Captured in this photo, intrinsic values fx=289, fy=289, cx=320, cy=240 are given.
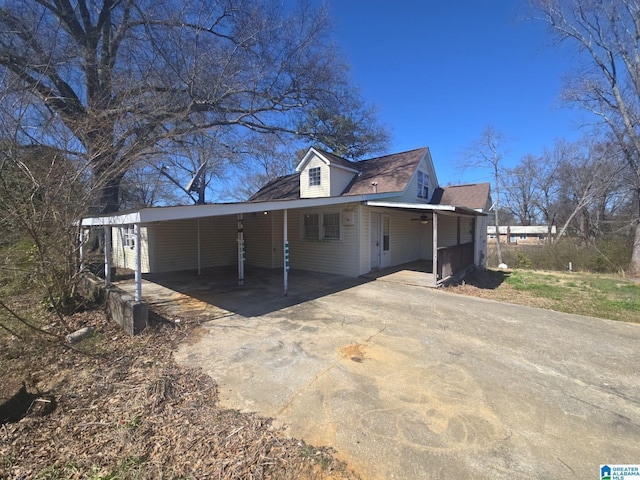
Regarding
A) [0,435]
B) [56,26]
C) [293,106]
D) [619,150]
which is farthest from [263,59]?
[619,150]

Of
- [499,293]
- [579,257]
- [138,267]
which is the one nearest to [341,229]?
[499,293]

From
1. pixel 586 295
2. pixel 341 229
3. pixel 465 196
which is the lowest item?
pixel 586 295

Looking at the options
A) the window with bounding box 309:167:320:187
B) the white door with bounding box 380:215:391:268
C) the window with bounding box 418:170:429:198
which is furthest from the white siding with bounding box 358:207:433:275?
the window with bounding box 309:167:320:187

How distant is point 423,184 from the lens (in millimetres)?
15203

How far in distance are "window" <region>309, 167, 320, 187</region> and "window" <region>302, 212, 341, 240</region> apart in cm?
295

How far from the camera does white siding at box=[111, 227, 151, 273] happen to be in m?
11.7

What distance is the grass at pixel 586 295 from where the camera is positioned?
23.1 ft

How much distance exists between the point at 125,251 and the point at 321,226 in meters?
9.47

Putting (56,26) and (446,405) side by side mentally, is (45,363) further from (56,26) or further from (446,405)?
(56,26)

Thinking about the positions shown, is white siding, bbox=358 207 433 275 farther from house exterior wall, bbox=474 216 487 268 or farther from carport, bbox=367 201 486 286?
house exterior wall, bbox=474 216 487 268

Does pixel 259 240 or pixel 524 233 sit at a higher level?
pixel 259 240

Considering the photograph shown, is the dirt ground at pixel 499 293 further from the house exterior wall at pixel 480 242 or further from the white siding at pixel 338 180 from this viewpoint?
the white siding at pixel 338 180

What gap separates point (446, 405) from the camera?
3012 mm

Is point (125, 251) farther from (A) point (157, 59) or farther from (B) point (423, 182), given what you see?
(B) point (423, 182)
